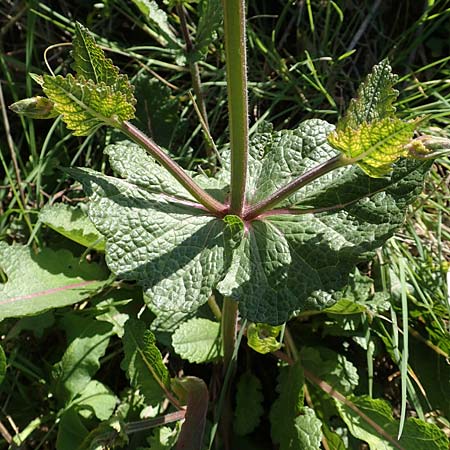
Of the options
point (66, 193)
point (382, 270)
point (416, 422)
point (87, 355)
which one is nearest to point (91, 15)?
point (66, 193)

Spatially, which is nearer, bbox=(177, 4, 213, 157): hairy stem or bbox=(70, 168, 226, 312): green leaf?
bbox=(70, 168, 226, 312): green leaf

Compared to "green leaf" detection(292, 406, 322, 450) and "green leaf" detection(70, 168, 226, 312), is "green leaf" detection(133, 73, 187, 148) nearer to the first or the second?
"green leaf" detection(70, 168, 226, 312)

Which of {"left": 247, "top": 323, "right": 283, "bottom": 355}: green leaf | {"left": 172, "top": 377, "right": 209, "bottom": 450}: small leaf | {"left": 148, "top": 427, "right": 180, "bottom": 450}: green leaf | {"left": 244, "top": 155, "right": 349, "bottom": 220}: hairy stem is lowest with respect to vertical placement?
{"left": 148, "top": 427, "right": 180, "bottom": 450}: green leaf

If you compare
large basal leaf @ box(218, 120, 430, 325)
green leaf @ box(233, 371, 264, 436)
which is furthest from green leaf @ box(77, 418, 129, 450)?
large basal leaf @ box(218, 120, 430, 325)

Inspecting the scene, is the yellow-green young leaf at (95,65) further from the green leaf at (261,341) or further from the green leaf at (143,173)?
the green leaf at (261,341)

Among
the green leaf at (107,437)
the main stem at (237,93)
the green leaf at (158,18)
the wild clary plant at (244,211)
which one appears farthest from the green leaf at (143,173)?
the green leaf at (107,437)
